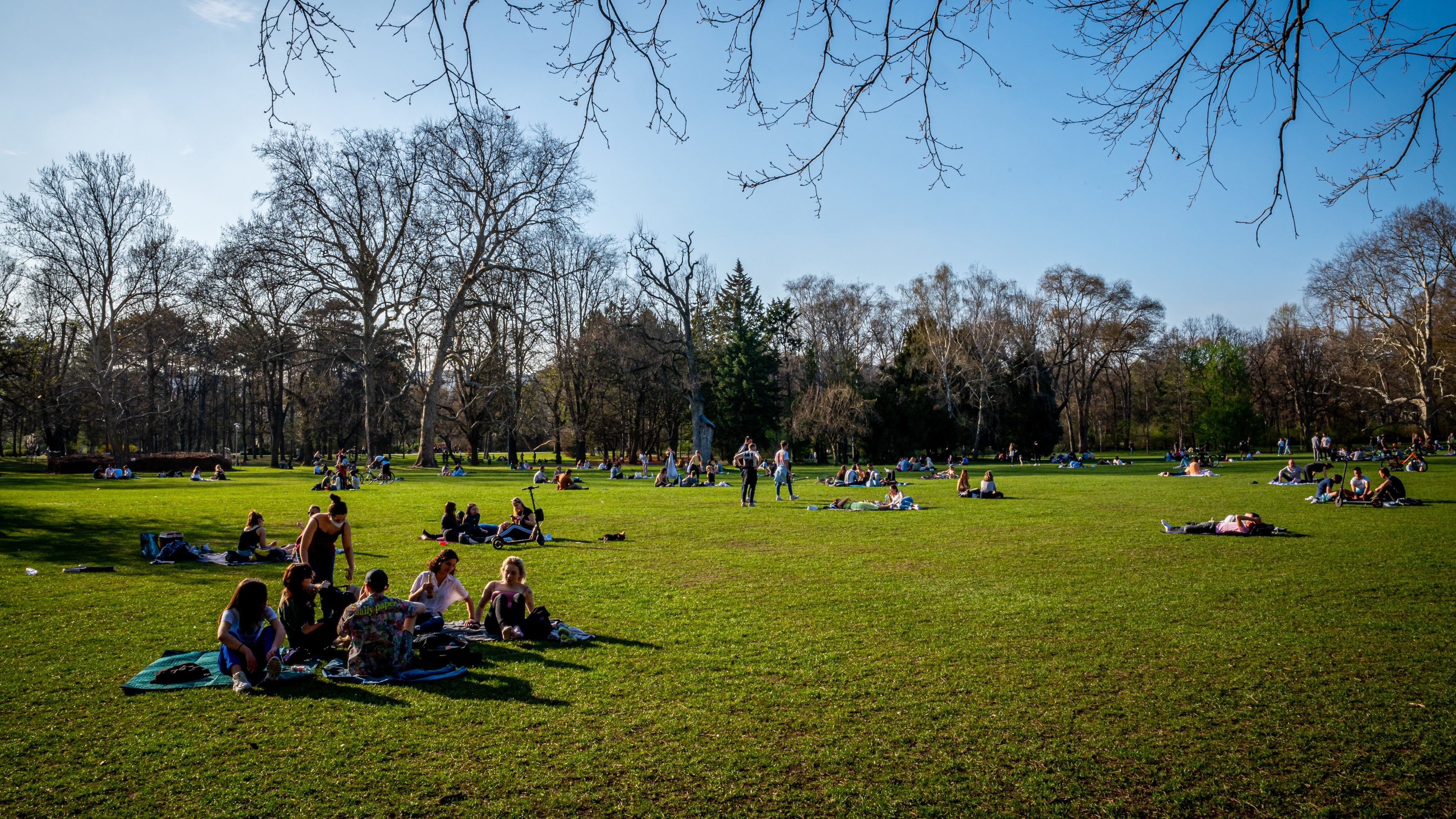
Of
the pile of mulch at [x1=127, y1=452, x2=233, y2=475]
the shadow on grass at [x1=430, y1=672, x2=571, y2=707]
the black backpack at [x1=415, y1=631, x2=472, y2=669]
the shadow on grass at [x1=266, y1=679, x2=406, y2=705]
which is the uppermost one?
the pile of mulch at [x1=127, y1=452, x2=233, y2=475]

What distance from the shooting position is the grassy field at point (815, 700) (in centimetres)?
400

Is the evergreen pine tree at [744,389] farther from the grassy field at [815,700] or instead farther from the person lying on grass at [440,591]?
the person lying on grass at [440,591]

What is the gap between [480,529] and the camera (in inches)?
543

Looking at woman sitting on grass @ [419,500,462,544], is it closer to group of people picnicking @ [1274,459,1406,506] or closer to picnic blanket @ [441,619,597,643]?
picnic blanket @ [441,619,597,643]

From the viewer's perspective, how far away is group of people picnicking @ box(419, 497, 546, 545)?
13281 mm

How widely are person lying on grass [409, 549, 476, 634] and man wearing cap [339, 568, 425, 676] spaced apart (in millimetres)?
963

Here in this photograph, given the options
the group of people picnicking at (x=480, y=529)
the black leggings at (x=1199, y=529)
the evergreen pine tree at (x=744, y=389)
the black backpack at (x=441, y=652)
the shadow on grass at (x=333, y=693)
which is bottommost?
the black leggings at (x=1199, y=529)

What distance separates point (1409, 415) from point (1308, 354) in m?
12.5

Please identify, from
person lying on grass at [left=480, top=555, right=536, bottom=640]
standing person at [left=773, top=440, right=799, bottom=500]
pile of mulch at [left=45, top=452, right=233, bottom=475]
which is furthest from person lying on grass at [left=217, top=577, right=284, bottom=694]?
pile of mulch at [left=45, top=452, right=233, bottom=475]

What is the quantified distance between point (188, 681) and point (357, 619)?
127 centimetres

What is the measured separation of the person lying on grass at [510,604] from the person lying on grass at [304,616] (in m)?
1.38

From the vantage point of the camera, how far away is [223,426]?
73.2m

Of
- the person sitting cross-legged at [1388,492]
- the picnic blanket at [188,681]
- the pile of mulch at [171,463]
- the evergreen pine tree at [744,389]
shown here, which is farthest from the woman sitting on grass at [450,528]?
the evergreen pine tree at [744,389]

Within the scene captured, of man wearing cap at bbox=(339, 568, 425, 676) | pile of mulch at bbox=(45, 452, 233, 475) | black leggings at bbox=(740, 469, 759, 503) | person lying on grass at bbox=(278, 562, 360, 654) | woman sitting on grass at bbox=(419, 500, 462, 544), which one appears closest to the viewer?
man wearing cap at bbox=(339, 568, 425, 676)
